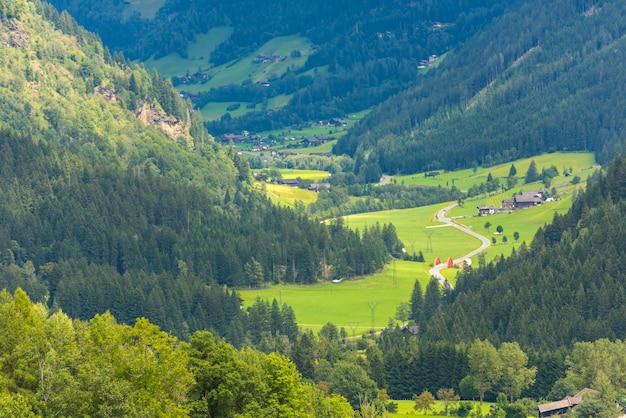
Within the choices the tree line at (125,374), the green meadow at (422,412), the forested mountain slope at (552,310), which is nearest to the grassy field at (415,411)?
the green meadow at (422,412)

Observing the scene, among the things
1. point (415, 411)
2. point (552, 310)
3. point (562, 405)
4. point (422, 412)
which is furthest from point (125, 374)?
point (552, 310)

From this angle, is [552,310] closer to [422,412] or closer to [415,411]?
[415,411]

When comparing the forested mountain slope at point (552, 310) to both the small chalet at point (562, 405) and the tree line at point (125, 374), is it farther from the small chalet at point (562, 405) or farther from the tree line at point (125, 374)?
the tree line at point (125, 374)

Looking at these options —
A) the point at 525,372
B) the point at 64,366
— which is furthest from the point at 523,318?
the point at 64,366

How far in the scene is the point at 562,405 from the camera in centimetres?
15138

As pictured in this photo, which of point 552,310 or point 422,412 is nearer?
point 422,412

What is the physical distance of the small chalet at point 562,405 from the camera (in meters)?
150

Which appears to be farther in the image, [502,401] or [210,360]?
[502,401]

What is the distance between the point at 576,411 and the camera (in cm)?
14762

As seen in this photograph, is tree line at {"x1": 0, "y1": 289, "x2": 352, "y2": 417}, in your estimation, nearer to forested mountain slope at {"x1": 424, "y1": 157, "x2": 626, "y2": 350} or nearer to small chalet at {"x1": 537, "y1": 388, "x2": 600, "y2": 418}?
small chalet at {"x1": 537, "y1": 388, "x2": 600, "y2": 418}

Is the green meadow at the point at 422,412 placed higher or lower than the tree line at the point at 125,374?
lower

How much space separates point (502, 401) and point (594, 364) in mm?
12352

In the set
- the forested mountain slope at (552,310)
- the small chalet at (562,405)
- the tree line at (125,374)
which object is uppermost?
the tree line at (125,374)

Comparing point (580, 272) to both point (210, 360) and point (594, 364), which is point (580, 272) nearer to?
point (594, 364)
